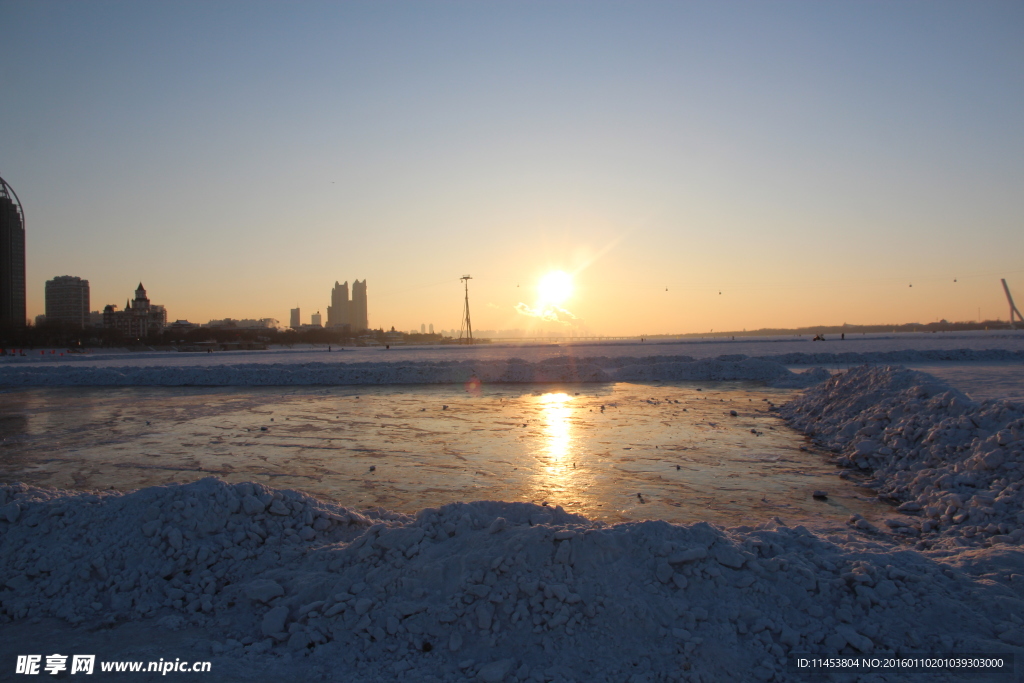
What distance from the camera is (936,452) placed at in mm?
7707

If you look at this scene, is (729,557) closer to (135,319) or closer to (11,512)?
(11,512)

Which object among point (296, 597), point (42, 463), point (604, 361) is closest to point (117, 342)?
point (604, 361)

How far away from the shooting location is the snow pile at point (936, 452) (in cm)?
566

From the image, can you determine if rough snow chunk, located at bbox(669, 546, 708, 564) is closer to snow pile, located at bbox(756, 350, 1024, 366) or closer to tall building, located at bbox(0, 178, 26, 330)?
snow pile, located at bbox(756, 350, 1024, 366)

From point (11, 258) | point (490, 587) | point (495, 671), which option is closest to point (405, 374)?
point (490, 587)

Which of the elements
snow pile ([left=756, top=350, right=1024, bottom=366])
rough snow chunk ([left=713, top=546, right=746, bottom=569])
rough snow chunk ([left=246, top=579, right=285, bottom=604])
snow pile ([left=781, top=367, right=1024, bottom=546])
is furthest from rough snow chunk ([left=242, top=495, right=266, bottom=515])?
snow pile ([left=756, top=350, right=1024, bottom=366])

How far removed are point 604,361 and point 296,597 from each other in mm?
35321

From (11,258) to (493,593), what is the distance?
168 meters

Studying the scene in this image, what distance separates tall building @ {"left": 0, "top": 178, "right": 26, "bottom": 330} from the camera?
122 meters

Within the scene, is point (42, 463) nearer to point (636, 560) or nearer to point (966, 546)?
point (636, 560)

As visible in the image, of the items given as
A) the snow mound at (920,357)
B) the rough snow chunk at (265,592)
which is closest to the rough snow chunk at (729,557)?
the rough snow chunk at (265,592)

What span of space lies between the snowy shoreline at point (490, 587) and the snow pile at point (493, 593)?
0.6 inches

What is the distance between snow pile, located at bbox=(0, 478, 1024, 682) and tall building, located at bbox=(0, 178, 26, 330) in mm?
154691

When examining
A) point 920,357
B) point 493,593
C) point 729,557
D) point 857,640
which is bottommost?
point 857,640
